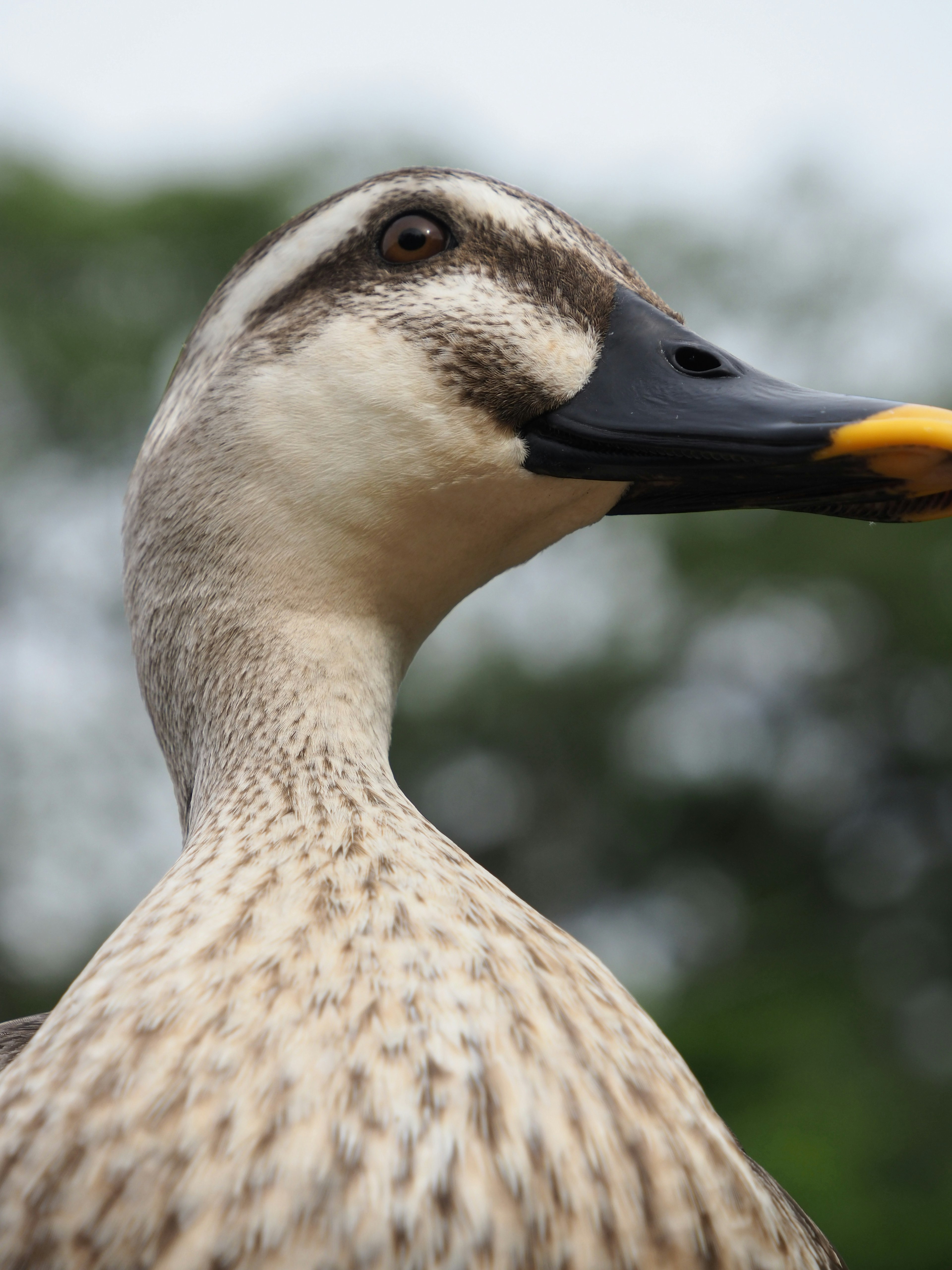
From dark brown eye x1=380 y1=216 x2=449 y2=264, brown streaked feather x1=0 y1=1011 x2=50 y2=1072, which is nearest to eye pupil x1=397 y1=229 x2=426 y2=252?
dark brown eye x1=380 y1=216 x2=449 y2=264

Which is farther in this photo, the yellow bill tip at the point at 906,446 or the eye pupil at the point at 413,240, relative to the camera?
the eye pupil at the point at 413,240

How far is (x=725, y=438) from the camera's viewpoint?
1.71 meters

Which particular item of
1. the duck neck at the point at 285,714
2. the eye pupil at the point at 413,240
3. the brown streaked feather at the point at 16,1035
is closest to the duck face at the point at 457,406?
the eye pupil at the point at 413,240

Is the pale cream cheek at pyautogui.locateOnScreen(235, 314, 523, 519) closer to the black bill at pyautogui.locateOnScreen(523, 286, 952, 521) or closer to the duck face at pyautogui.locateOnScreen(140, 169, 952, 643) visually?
the duck face at pyautogui.locateOnScreen(140, 169, 952, 643)

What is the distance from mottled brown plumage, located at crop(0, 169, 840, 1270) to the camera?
1.18 metres

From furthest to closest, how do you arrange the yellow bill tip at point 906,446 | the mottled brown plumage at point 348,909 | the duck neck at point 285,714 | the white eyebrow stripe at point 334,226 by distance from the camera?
the white eyebrow stripe at point 334,226, the duck neck at point 285,714, the yellow bill tip at point 906,446, the mottled brown plumage at point 348,909

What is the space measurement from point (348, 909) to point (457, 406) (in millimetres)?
841

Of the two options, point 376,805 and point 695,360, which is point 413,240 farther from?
point 376,805

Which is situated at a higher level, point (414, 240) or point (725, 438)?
point (414, 240)

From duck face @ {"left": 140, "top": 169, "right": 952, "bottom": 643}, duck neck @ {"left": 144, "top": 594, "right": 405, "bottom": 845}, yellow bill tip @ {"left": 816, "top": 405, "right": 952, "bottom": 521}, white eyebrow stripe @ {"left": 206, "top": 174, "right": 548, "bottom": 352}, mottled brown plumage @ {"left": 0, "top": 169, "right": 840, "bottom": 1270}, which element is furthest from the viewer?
white eyebrow stripe @ {"left": 206, "top": 174, "right": 548, "bottom": 352}

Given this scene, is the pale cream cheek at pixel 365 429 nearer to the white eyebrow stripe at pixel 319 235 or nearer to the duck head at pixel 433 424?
the duck head at pixel 433 424

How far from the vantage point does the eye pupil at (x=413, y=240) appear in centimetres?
190

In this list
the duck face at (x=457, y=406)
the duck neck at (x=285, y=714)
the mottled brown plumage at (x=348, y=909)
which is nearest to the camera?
the mottled brown plumage at (x=348, y=909)

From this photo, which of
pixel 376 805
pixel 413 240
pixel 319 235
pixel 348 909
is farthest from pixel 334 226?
pixel 348 909
